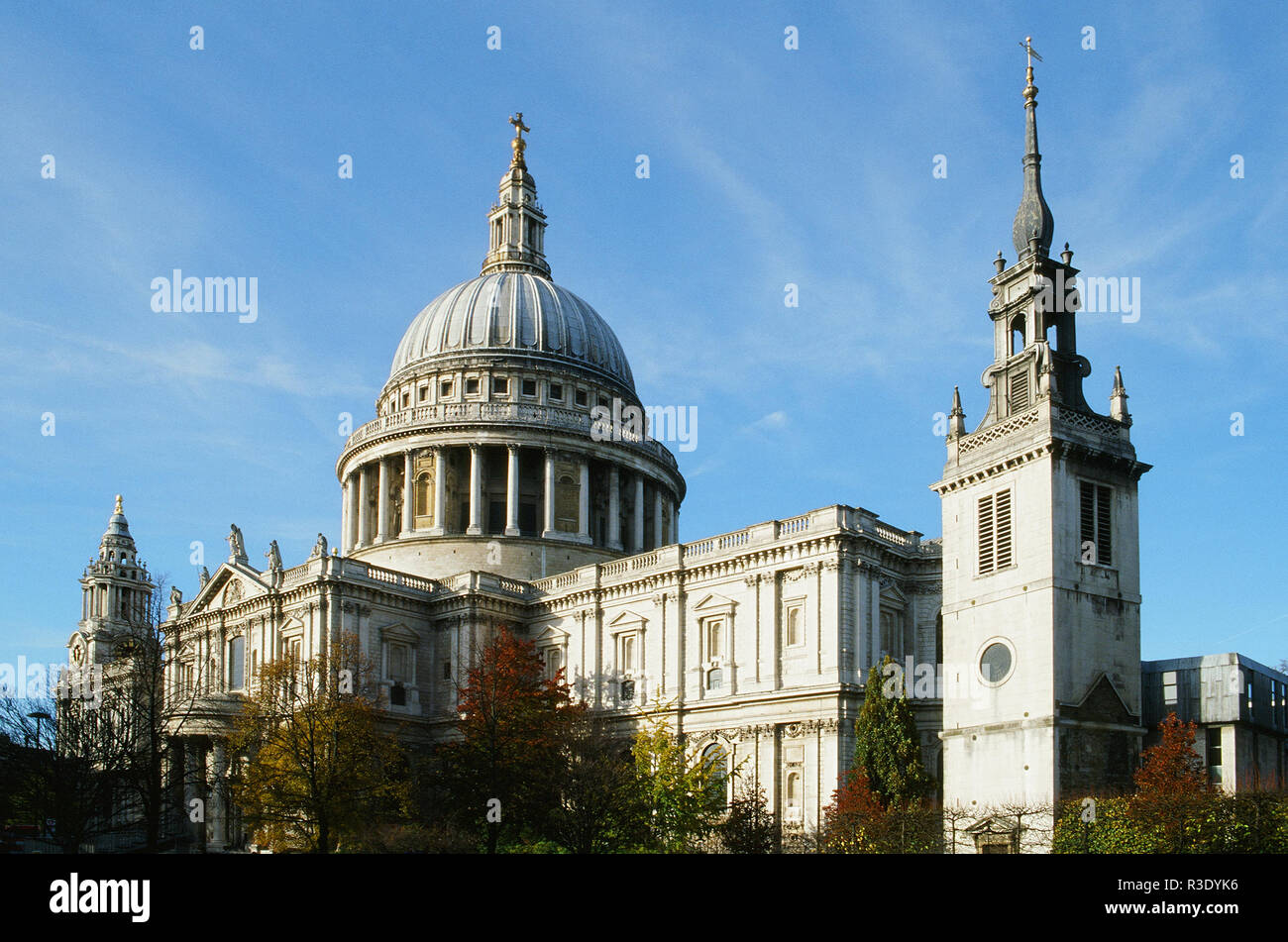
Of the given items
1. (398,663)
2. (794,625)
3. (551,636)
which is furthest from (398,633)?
(794,625)

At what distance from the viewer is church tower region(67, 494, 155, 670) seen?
11306 centimetres

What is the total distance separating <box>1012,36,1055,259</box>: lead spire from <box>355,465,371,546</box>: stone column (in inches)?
2041

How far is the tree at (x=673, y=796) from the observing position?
4956cm

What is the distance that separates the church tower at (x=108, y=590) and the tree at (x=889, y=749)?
7680 cm

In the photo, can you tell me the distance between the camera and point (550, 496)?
280 feet

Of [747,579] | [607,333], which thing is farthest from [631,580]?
[607,333]

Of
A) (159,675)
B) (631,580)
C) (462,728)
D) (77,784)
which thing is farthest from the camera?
(631,580)

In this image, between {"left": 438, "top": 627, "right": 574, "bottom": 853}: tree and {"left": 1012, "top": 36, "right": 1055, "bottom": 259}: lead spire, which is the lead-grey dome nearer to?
{"left": 438, "top": 627, "right": 574, "bottom": 853}: tree

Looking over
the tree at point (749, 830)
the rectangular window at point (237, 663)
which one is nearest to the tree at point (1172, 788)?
the tree at point (749, 830)

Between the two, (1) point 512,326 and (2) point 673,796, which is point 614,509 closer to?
(1) point 512,326

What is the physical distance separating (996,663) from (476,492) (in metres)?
45.5
